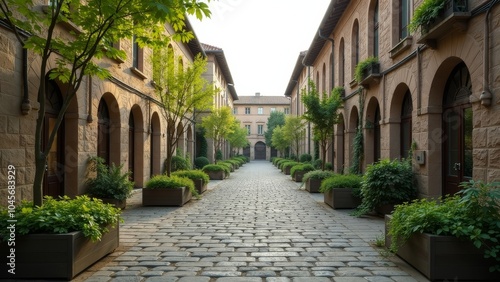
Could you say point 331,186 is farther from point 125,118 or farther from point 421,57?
point 125,118

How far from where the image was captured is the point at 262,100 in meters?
66.8

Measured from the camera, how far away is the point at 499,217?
14.7ft

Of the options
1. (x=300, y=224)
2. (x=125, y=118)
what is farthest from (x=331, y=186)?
(x=125, y=118)

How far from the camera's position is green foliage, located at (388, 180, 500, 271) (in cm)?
424

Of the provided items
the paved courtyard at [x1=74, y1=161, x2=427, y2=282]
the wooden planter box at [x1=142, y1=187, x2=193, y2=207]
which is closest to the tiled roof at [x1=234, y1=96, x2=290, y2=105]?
the wooden planter box at [x1=142, y1=187, x2=193, y2=207]

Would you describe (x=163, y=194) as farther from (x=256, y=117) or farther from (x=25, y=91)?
(x=256, y=117)

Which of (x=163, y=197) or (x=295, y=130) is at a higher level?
(x=295, y=130)

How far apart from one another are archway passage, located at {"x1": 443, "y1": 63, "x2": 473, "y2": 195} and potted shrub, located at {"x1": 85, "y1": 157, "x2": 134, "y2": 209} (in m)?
7.72

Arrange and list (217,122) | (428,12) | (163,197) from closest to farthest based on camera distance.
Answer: (428,12) < (163,197) < (217,122)

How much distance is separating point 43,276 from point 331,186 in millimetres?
7542

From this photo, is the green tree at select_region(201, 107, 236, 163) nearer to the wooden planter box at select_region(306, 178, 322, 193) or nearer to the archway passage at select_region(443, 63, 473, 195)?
the wooden planter box at select_region(306, 178, 322, 193)

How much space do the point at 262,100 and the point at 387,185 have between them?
58761mm

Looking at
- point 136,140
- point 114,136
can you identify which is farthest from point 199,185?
point 114,136

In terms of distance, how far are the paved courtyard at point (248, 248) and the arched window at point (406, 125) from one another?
2710 mm
